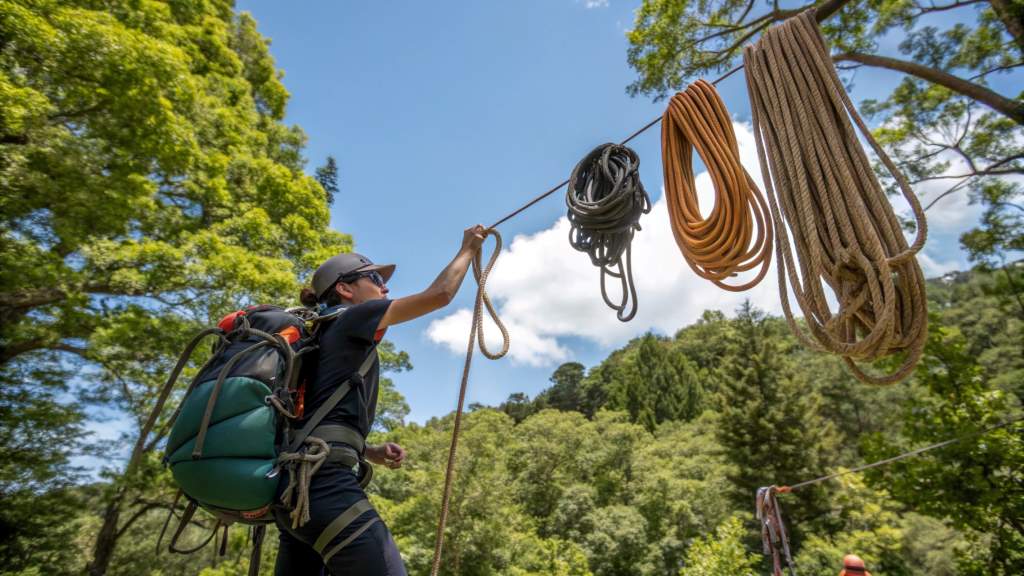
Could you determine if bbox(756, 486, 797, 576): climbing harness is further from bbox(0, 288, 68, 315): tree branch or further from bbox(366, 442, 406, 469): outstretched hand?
bbox(0, 288, 68, 315): tree branch

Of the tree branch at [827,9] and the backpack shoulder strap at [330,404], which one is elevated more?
the tree branch at [827,9]

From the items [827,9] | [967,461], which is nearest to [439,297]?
[827,9]

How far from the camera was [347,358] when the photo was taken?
1630mm

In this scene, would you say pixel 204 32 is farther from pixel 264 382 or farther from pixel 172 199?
pixel 264 382

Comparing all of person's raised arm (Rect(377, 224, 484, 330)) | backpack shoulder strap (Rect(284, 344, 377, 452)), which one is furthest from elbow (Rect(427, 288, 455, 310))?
backpack shoulder strap (Rect(284, 344, 377, 452))

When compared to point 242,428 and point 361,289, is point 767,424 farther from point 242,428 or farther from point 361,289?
point 242,428

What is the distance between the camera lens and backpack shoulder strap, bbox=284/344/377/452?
4.80ft

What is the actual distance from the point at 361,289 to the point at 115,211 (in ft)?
18.1

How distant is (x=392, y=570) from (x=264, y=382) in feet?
2.17

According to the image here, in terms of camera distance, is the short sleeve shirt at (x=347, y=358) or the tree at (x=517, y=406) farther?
the tree at (x=517, y=406)

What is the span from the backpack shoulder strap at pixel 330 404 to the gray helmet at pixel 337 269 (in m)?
0.40

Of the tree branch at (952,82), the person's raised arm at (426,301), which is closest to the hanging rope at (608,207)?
the person's raised arm at (426,301)

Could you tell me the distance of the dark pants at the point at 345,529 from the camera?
1.38 metres

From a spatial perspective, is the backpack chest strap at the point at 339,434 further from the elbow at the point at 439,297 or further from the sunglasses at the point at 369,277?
the sunglasses at the point at 369,277
